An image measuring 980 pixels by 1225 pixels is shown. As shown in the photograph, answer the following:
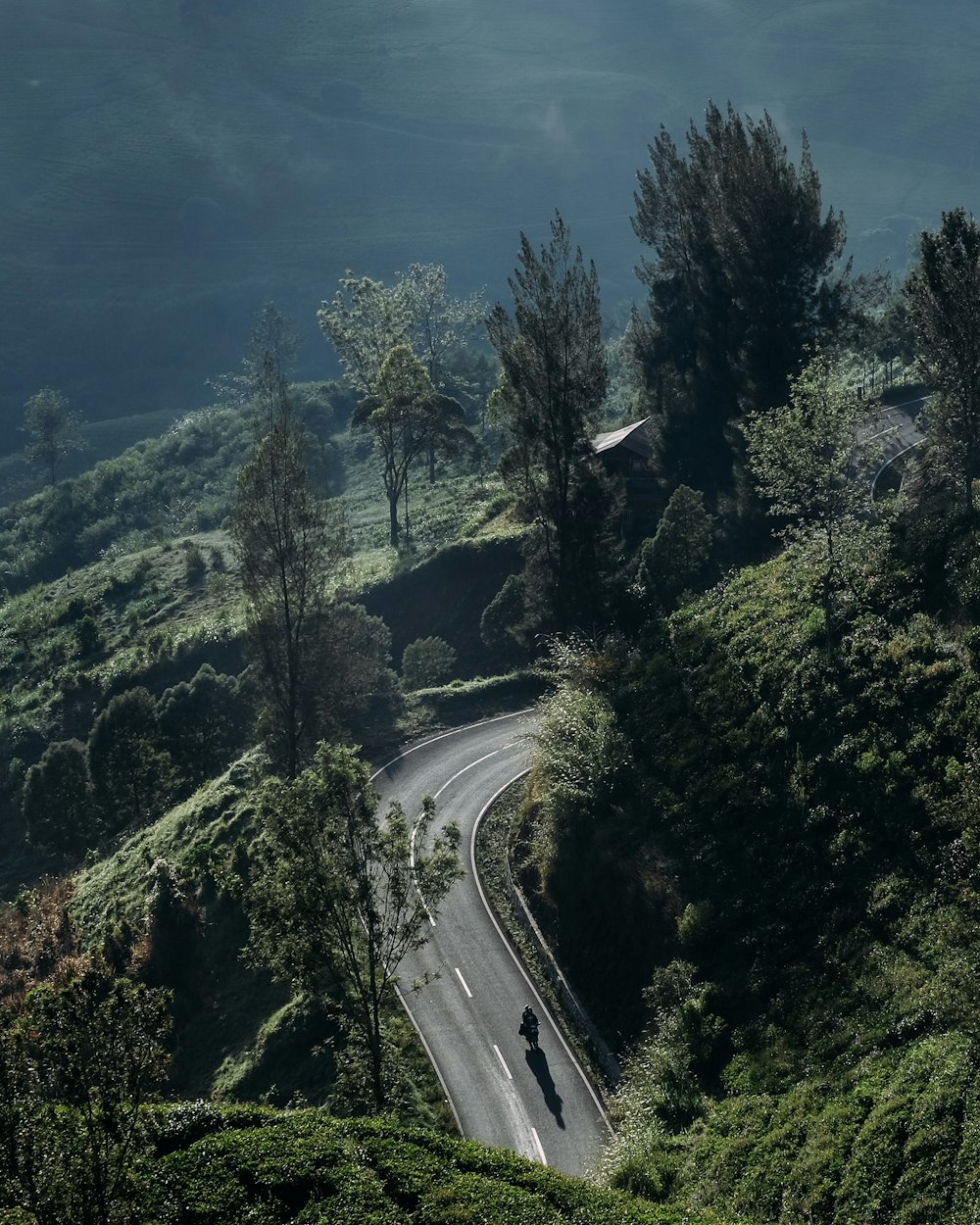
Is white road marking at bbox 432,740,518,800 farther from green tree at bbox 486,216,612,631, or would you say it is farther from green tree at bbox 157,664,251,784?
green tree at bbox 157,664,251,784

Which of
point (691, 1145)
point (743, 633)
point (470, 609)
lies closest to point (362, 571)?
point (470, 609)

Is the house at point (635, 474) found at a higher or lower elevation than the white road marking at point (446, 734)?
higher

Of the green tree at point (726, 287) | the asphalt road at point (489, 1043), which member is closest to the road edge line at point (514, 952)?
Result: the asphalt road at point (489, 1043)

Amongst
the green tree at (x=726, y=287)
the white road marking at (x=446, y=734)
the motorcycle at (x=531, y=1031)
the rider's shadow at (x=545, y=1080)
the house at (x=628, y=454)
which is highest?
the green tree at (x=726, y=287)

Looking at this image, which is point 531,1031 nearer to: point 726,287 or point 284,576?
point 284,576

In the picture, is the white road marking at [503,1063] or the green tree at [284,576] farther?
the green tree at [284,576]

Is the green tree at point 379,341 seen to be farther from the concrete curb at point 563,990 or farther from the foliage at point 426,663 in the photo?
the concrete curb at point 563,990

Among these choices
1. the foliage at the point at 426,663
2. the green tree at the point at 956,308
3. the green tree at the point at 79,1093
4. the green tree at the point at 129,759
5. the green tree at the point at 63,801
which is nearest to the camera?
the green tree at the point at 79,1093

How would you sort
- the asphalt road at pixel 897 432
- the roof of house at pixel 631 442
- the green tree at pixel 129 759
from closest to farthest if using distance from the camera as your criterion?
the green tree at pixel 129 759, the asphalt road at pixel 897 432, the roof of house at pixel 631 442
